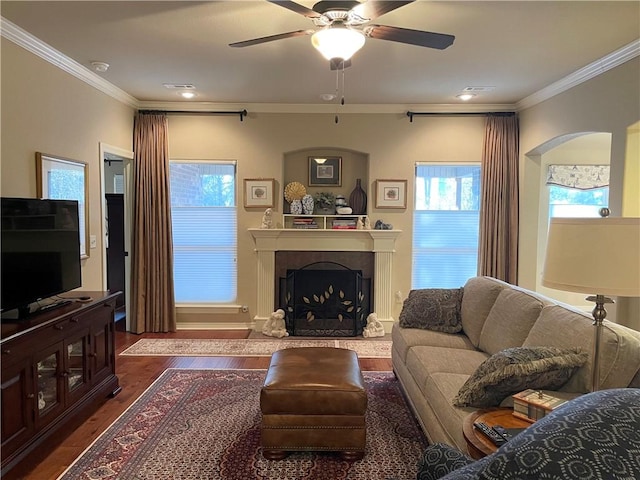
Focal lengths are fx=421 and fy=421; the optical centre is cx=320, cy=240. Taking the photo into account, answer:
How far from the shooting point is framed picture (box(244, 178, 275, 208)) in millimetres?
5137

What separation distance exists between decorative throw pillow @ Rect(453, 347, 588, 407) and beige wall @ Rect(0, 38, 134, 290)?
3204mm

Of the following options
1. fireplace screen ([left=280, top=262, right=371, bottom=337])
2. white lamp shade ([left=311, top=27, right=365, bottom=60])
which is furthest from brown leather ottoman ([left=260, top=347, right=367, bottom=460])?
fireplace screen ([left=280, top=262, right=371, bottom=337])

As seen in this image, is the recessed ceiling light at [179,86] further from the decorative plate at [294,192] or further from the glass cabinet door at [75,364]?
the glass cabinet door at [75,364]

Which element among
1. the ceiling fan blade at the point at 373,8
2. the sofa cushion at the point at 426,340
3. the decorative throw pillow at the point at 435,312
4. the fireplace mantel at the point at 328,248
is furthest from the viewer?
the fireplace mantel at the point at 328,248

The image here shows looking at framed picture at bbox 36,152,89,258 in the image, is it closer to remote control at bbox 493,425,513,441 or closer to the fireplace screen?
the fireplace screen

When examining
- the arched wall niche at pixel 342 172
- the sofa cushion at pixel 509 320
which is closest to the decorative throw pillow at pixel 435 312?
the sofa cushion at pixel 509 320

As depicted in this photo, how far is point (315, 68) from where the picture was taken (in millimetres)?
3781

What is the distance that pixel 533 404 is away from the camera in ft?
5.66

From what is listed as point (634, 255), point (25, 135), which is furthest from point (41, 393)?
point (634, 255)

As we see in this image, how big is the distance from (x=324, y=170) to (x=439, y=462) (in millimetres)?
4308

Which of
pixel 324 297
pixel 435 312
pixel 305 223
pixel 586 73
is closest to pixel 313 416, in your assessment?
pixel 435 312

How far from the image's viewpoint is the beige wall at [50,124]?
9.64 feet

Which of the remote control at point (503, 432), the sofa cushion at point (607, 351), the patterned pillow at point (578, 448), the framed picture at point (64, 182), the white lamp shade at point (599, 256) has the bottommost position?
the remote control at point (503, 432)

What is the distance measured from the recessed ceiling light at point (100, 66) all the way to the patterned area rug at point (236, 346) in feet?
9.06
